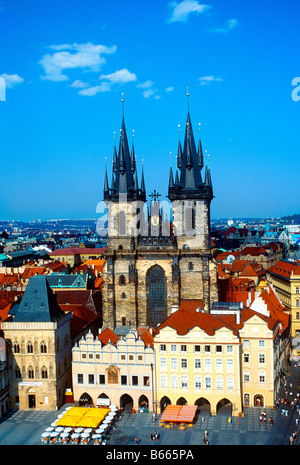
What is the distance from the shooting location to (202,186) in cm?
7869

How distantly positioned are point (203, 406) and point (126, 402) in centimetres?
983

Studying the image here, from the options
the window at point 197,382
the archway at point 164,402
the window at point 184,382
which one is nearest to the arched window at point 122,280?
the archway at point 164,402

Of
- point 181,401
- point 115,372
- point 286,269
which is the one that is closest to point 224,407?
point 181,401

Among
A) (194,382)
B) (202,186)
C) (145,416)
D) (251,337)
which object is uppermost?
(202,186)

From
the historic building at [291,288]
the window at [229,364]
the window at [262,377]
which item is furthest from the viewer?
the historic building at [291,288]

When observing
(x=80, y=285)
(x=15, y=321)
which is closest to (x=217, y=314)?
(x=15, y=321)

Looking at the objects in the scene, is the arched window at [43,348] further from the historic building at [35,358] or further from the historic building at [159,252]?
the historic building at [159,252]

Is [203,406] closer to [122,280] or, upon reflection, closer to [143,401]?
[143,401]

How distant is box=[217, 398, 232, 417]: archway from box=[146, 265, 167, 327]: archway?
20.8 metres

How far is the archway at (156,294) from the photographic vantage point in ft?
259

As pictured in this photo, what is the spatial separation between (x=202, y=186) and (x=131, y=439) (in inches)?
1608

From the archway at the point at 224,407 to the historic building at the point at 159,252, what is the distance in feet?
61.7

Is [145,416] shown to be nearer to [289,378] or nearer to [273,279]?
[289,378]
